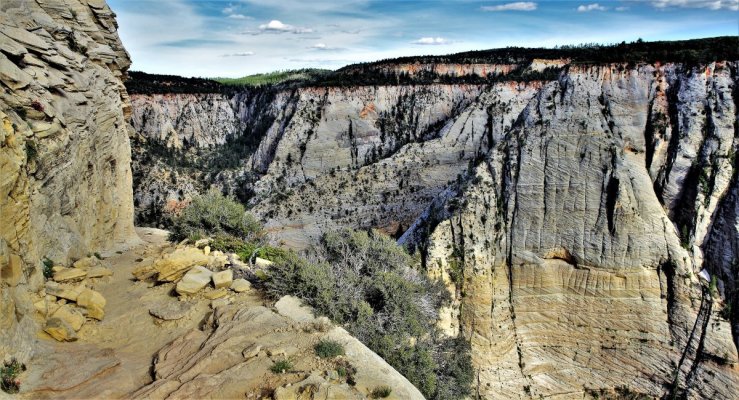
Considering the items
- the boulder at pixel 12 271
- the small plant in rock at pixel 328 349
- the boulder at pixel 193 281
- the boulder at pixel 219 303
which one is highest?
the boulder at pixel 12 271

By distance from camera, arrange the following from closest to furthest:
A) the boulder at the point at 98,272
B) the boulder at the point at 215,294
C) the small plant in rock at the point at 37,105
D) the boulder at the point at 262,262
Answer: the boulder at the point at 215,294
the small plant in rock at the point at 37,105
the boulder at the point at 98,272
the boulder at the point at 262,262

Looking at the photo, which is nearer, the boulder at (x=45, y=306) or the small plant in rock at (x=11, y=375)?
the small plant in rock at (x=11, y=375)

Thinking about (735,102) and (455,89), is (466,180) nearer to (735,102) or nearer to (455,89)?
(735,102)

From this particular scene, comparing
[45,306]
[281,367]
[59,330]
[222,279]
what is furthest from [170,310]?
[281,367]

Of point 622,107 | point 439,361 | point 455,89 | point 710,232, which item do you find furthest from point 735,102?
point 455,89

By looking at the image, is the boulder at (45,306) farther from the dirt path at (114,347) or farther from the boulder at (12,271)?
the boulder at (12,271)

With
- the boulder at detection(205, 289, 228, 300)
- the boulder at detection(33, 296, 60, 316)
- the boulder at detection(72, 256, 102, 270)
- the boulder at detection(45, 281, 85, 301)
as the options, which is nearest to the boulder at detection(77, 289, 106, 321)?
the boulder at detection(45, 281, 85, 301)

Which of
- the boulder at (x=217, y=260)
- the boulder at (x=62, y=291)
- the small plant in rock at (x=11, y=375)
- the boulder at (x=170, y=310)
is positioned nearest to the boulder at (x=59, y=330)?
the boulder at (x=62, y=291)
